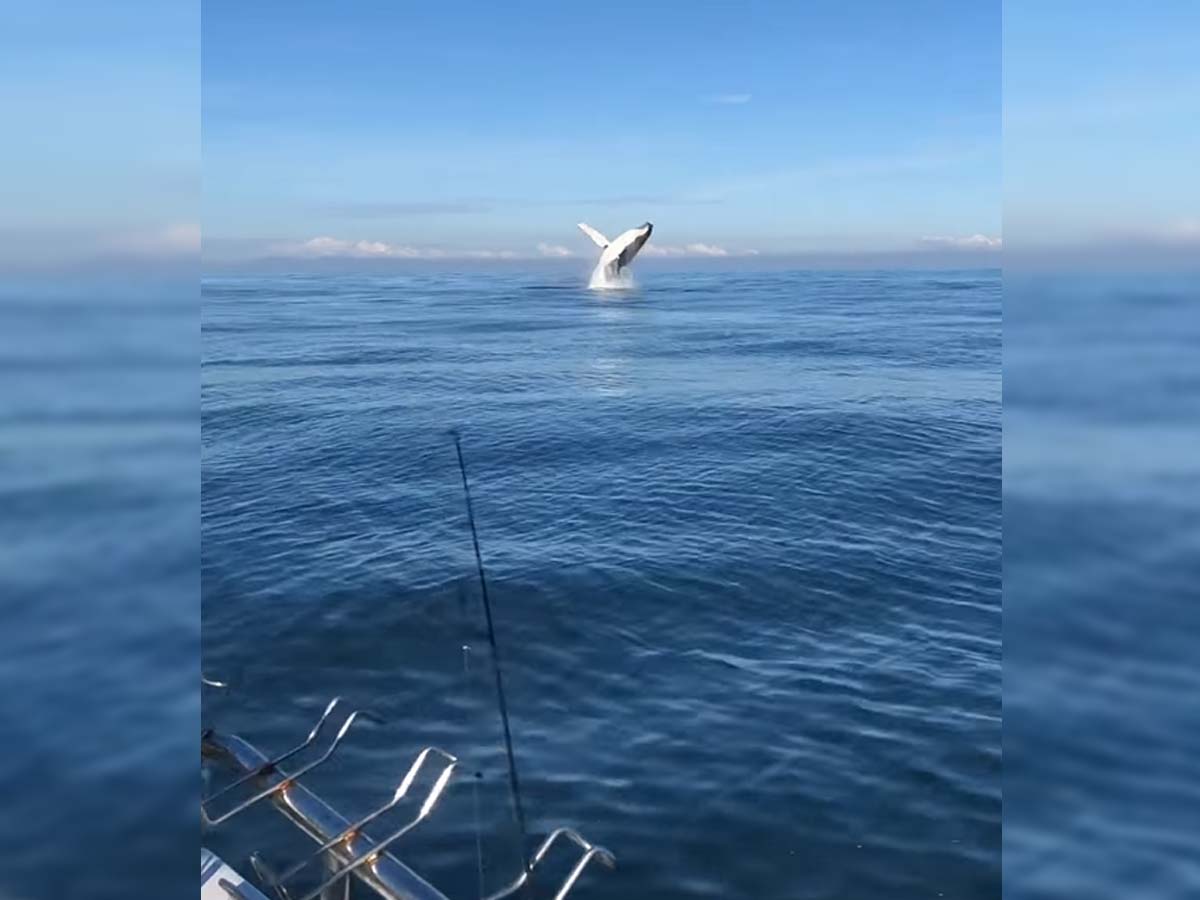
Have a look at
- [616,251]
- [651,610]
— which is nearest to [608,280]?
[616,251]

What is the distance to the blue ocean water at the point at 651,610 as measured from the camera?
8.10 metres

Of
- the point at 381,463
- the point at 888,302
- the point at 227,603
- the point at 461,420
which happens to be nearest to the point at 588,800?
the point at 227,603

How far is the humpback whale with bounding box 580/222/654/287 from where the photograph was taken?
62.5m

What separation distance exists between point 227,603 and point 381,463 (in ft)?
28.3

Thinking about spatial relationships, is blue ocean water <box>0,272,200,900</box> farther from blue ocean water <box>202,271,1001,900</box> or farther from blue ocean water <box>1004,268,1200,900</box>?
blue ocean water <box>202,271,1001,900</box>

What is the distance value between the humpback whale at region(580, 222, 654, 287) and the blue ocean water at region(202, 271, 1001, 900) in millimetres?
33798

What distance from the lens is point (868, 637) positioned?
11.7 meters

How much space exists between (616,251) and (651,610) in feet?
174

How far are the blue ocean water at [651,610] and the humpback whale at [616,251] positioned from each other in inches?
1331

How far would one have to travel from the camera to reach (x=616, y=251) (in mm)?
63156

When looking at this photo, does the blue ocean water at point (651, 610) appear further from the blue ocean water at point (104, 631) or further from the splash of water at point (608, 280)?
the splash of water at point (608, 280)

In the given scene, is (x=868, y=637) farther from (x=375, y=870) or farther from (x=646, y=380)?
(x=646, y=380)

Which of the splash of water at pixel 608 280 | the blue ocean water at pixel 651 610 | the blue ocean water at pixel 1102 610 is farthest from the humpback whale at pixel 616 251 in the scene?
the blue ocean water at pixel 1102 610

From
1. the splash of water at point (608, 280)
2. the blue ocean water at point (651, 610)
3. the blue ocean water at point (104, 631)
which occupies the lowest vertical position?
the blue ocean water at point (651, 610)
